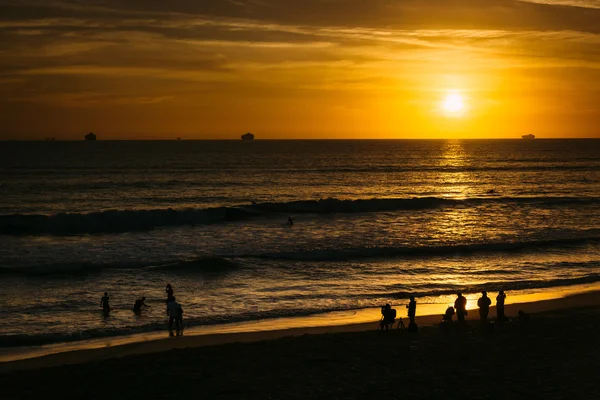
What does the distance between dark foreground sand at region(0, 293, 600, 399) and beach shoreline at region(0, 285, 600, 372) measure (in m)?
1.06

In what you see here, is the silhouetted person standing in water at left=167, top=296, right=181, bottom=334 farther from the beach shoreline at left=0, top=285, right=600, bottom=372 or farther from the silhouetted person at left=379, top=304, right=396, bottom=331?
the silhouetted person at left=379, top=304, right=396, bottom=331

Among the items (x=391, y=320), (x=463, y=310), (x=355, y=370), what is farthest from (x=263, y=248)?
(x=355, y=370)

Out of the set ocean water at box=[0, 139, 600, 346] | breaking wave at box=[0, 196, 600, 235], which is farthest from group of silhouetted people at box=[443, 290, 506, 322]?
breaking wave at box=[0, 196, 600, 235]

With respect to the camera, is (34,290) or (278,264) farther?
(278,264)

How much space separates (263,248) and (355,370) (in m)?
26.5

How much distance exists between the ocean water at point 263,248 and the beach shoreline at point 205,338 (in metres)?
1.42

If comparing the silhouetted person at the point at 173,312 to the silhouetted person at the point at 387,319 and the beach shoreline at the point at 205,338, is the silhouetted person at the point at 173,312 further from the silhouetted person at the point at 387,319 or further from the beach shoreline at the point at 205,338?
the silhouetted person at the point at 387,319

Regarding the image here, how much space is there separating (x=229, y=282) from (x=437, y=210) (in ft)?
124

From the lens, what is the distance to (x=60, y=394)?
15.8 metres

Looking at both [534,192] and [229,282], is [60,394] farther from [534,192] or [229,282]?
[534,192]

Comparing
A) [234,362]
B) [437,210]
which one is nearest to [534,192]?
[437,210]

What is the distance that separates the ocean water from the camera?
91.9 ft

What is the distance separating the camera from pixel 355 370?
1722cm

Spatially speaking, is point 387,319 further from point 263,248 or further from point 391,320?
point 263,248
